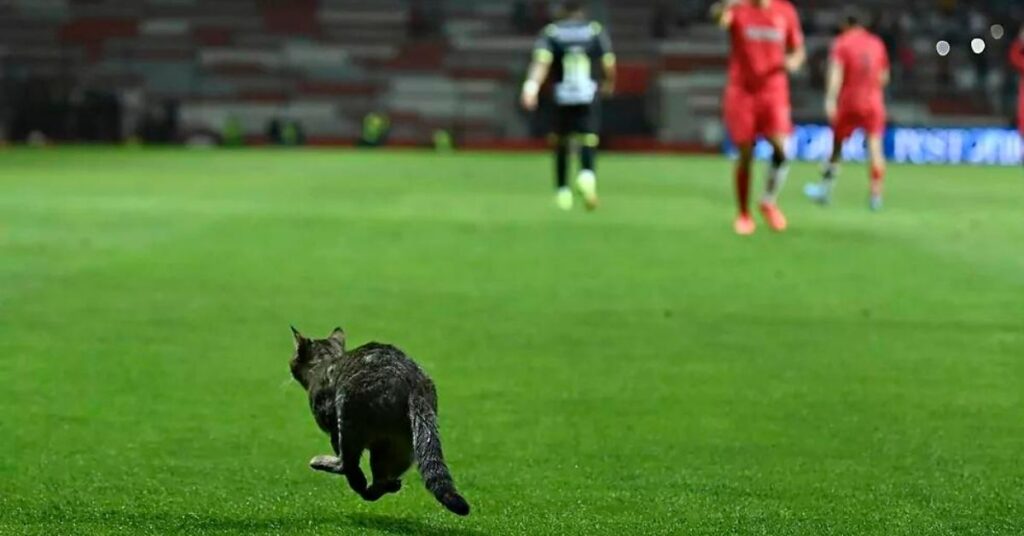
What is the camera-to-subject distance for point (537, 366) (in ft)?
26.9

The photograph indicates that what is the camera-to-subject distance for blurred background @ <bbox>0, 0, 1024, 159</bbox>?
39281 millimetres

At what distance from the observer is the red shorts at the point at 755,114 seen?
1574 centimetres

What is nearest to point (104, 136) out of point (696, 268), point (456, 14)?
point (456, 14)

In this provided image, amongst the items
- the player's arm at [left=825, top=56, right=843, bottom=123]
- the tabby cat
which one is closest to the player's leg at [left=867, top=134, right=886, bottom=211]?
the player's arm at [left=825, top=56, right=843, bottom=123]

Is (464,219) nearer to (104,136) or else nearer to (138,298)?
(138,298)

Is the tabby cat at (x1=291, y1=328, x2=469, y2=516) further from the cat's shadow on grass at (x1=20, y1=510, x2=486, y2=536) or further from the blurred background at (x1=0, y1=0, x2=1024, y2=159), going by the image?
the blurred background at (x1=0, y1=0, x2=1024, y2=159)

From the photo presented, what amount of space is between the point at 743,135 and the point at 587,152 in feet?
→ 13.5

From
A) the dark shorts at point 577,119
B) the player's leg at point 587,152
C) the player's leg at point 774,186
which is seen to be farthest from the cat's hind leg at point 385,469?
the dark shorts at point 577,119

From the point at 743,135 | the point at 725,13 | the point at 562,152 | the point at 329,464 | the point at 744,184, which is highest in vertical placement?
the point at 725,13

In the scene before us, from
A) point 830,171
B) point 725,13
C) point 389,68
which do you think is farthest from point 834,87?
point 389,68

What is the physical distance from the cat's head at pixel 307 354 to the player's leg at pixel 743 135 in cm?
Result: 1117

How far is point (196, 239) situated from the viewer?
1490cm

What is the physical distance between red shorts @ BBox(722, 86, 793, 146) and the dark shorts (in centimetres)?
421

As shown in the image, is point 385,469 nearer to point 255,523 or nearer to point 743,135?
point 255,523
